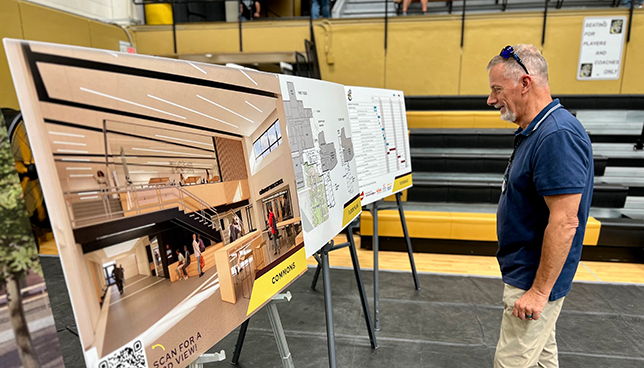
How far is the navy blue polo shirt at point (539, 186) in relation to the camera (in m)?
1.16

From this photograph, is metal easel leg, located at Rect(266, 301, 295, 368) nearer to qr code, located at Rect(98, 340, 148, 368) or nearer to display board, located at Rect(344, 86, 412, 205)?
qr code, located at Rect(98, 340, 148, 368)

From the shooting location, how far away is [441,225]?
11.8ft

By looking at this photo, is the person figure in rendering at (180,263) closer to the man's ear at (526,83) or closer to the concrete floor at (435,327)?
the man's ear at (526,83)

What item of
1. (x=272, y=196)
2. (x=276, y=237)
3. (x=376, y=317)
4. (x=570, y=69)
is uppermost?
(x=570, y=69)

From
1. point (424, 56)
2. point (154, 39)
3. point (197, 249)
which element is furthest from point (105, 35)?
point (197, 249)

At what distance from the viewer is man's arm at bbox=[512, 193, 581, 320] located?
1.16 metres

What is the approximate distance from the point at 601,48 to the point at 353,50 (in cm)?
386

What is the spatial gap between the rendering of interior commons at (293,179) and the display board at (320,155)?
80 millimetres

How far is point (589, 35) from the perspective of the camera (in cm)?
527

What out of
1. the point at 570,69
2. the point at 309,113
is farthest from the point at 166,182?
the point at 570,69

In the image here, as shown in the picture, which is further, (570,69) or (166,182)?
(570,69)

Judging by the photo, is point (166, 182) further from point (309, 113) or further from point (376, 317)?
point (376, 317)

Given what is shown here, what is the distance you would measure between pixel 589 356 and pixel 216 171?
99.0 inches

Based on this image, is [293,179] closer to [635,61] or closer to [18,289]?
[18,289]
